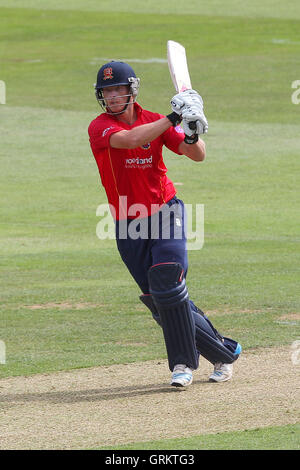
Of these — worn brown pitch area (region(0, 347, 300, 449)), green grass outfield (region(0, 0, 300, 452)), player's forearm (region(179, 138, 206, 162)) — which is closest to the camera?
worn brown pitch area (region(0, 347, 300, 449))

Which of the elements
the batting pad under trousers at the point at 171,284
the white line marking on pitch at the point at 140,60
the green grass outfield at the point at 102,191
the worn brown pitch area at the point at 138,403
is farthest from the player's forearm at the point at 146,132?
the white line marking on pitch at the point at 140,60

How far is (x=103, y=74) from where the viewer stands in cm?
711

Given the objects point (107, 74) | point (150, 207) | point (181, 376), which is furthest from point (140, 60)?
point (181, 376)

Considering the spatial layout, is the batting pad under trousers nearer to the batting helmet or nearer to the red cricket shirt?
the red cricket shirt

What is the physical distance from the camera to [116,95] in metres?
7.06

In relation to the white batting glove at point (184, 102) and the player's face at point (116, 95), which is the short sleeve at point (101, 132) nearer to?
the player's face at point (116, 95)

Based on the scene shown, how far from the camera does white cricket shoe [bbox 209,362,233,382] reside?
7199 mm

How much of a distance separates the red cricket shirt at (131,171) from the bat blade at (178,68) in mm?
331

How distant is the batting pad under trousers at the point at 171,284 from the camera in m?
6.86

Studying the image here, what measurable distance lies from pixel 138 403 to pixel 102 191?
11.7 meters

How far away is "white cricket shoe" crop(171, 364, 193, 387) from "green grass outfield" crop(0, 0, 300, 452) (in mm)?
991

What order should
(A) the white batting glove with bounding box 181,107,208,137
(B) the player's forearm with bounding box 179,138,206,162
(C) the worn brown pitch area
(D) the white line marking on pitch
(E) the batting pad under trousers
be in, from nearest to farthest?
(C) the worn brown pitch area → (A) the white batting glove with bounding box 181,107,208,137 → (E) the batting pad under trousers → (B) the player's forearm with bounding box 179,138,206,162 → (D) the white line marking on pitch

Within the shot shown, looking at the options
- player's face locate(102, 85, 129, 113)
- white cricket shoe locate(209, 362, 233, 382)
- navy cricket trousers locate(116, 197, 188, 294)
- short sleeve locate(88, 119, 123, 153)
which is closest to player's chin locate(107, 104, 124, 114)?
player's face locate(102, 85, 129, 113)

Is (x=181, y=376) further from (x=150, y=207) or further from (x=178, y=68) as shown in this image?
(x=178, y=68)
